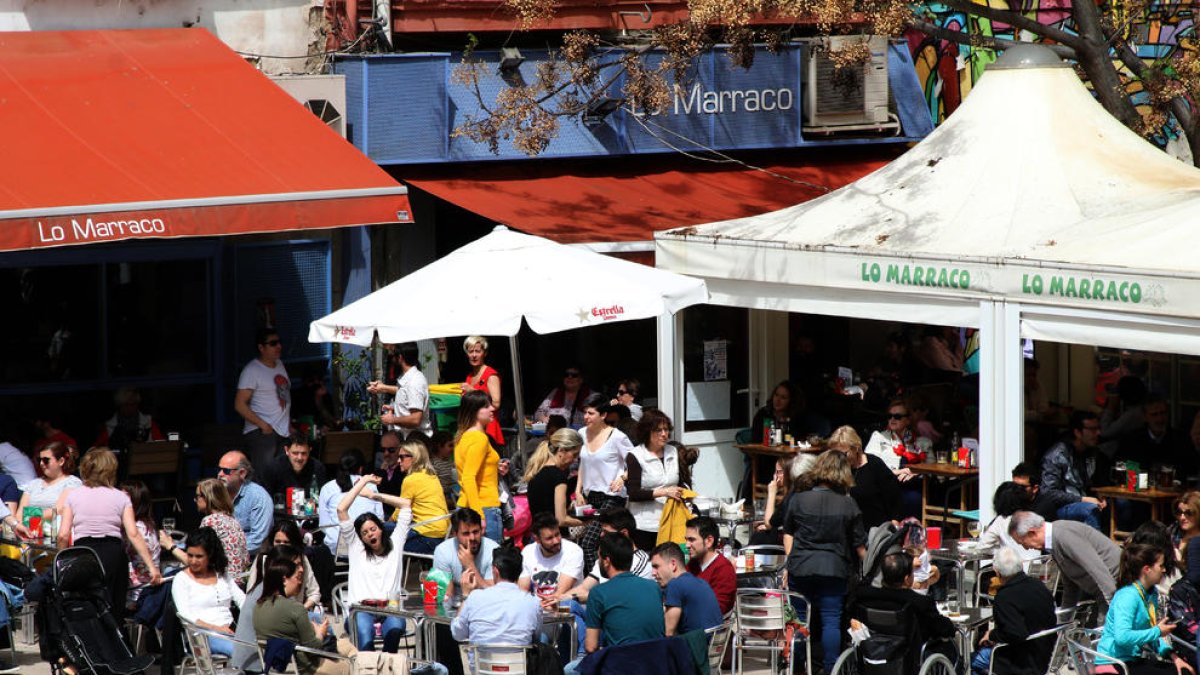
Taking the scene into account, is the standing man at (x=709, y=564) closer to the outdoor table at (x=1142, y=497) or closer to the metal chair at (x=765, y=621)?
the metal chair at (x=765, y=621)

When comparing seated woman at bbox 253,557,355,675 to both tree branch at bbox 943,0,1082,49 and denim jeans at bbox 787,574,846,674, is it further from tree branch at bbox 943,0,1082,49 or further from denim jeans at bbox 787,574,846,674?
tree branch at bbox 943,0,1082,49

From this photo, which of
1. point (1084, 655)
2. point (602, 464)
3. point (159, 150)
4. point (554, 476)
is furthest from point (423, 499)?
point (1084, 655)

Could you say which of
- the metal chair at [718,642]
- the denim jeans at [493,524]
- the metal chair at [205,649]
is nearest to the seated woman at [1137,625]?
the metal chair at [718,642]

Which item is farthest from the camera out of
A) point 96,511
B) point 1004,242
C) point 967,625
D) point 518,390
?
point 518,390

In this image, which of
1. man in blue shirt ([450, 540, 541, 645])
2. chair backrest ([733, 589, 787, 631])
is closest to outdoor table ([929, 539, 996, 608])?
chair backrest ([733, 589, 787, 631])

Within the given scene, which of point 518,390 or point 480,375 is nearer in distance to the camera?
point 518,390

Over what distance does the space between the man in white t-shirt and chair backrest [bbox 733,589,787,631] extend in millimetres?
1048

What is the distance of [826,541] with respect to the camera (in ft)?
37.3

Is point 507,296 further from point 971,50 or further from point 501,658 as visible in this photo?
point 971,50

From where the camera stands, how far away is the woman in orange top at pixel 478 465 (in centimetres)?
1308

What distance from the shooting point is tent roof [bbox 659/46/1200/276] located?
13141 mm

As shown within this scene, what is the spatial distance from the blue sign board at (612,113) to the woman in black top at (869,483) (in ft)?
21.9

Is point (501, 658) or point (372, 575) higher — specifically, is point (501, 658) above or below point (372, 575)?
below

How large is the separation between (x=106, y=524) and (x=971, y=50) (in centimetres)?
1259
